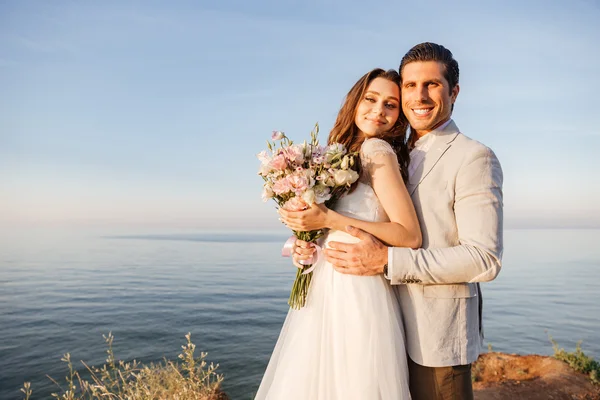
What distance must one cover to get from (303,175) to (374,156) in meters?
0.57

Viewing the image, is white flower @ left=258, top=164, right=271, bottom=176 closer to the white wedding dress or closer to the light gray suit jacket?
the white wedding dress

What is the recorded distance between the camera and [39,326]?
1470 centimetres

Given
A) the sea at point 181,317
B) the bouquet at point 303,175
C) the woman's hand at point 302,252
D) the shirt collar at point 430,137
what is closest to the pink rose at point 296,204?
the bouquet at point 303,175

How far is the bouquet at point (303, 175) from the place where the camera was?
257 cm

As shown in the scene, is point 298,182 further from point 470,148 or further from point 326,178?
point 470,148

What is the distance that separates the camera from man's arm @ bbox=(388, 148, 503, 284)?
235cm

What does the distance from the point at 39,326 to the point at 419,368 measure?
16.4 meters

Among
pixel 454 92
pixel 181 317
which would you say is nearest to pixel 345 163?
pixel 454 92

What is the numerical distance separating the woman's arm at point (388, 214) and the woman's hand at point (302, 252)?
128mm

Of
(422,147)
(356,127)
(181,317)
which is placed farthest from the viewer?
(181,317)

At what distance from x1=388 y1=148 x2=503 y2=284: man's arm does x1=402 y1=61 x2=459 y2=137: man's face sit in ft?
1.72

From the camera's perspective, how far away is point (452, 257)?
235 cm

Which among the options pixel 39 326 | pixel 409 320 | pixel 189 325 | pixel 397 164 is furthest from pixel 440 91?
pixel 39 326

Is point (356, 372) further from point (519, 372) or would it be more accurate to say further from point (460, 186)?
point (519, 372)
